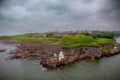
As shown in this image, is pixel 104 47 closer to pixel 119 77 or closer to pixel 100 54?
pixel 100 54

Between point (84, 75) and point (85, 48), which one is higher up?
point (85, 48)

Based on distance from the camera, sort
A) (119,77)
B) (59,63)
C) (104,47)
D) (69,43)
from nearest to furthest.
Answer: (119,77), (59,63), (69,43), (104,47)

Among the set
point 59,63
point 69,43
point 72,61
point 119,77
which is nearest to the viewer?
point 119,77

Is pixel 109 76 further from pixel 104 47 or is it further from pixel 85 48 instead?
pixel 104 47

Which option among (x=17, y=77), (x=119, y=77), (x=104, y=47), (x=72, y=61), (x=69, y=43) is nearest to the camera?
(x=119, y=77)

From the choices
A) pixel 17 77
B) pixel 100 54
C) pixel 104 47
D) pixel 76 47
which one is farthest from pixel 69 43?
pixel 17 77

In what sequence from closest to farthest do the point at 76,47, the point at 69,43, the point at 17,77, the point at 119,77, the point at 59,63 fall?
the point at 119,77, the point at 17,77, the point at 59,63, the point at 76,47, the point at 69,43

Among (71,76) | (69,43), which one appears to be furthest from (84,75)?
(69,43)

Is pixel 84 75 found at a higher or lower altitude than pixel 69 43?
lower

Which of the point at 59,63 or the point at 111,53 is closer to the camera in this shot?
the point at 59,63

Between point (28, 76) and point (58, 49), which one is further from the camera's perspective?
point (58, 49)
